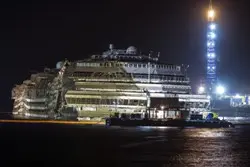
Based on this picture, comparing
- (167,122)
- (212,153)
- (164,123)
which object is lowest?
(212,153)

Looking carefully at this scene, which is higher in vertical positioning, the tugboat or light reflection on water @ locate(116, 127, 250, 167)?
the tugboat

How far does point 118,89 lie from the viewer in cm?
15175

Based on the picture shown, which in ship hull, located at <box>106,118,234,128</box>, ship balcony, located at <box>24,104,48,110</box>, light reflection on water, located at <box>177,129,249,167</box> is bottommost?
light reflection on water, located at <box>177,129,249,167</box>

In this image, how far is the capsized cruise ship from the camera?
482 feet

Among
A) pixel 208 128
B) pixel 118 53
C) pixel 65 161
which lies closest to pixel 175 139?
pixel 65 161

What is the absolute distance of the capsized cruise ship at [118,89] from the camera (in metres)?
147

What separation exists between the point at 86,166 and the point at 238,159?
18975 mm

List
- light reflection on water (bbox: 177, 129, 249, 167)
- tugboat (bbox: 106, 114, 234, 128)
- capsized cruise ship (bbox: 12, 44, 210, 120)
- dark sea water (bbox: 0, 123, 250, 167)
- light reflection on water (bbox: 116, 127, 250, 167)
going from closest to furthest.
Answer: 1. dark sea water (bbox: 0, 123, 250, 167)
2. light reflection on water (bbox: 177, 129, 249, 167)
3. light reflection on water (bbox: 116, 127, 250, 167)
4. tugboat (bbox: 106, 114, 234, 128)
5. capsized cruise ship (bbox: 12, 44, 210, 120)

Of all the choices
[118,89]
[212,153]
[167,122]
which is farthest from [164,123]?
[212,153]

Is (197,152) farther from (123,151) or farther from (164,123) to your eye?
(164,123)

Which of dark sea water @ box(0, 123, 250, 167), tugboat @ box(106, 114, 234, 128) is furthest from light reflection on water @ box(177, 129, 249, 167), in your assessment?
tugboat @ box(106, 114, 234, 128)

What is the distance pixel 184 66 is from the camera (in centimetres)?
16850

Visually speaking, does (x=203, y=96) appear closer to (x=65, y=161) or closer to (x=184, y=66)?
(x=184, y=66)

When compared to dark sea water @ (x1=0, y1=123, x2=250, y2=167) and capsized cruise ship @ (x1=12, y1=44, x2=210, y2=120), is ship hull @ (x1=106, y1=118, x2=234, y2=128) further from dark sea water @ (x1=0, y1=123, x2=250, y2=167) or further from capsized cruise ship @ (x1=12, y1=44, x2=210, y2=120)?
dark sea water @ (x1=0, y1=123, x2=250, y2=167)
